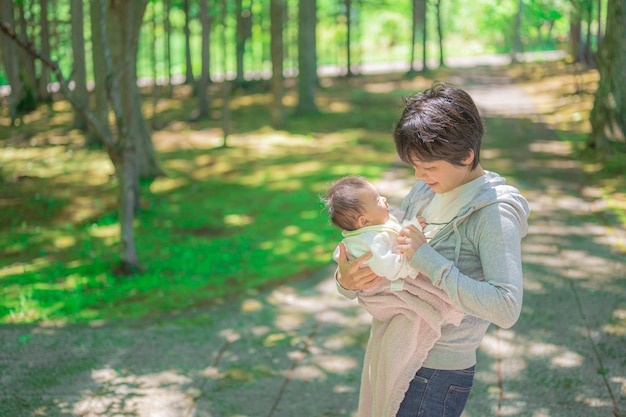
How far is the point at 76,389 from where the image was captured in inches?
169

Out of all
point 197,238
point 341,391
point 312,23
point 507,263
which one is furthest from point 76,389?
point 312,23

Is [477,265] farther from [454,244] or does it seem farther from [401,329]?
[401,329]

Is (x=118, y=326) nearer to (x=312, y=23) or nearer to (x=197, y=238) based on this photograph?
(x=197, y=238)

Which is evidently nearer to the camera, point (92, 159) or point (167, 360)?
point (167, 360)

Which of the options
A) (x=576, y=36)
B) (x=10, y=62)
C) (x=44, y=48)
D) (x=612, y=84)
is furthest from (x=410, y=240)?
(x=576, y=36)

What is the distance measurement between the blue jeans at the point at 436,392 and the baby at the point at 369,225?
332mm

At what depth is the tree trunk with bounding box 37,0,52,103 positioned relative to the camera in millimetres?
19078

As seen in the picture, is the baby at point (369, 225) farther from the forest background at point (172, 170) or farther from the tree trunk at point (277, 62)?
the tree trunk at point (277, 62)

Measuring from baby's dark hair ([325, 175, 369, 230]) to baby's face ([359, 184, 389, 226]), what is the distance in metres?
0.02

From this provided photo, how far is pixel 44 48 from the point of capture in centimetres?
1914

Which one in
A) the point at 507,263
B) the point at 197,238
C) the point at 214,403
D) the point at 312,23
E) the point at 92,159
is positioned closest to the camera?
the point at 507,263

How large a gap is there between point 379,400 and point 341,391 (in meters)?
1.97

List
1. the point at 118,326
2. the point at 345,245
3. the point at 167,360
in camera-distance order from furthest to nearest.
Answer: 1. the point at 118,326
2. the point at 167,360
3. the point at 345,245

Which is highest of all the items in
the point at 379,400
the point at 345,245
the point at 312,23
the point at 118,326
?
the point at 312,23
